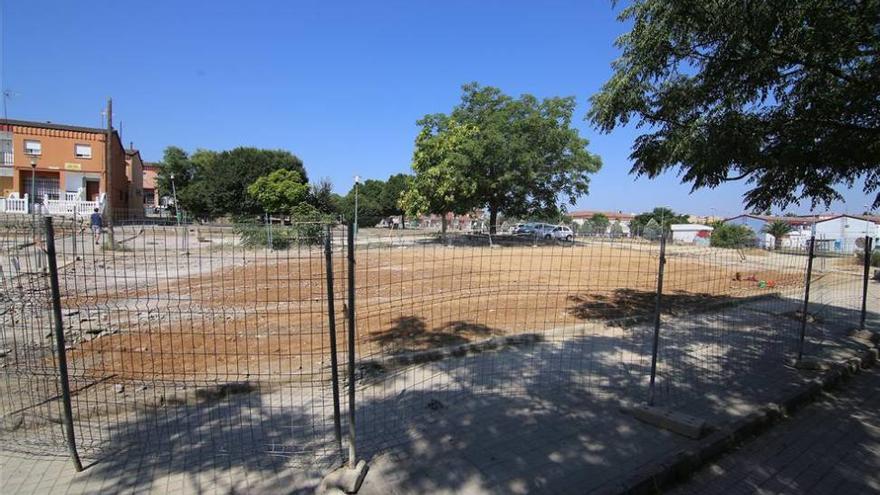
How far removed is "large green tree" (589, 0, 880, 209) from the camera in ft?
16.8

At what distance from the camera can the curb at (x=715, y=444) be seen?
3234mm

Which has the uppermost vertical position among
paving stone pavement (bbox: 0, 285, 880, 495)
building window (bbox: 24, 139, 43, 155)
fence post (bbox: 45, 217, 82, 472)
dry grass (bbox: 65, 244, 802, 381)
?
building window (bbox: 24, 139, 43, 155)

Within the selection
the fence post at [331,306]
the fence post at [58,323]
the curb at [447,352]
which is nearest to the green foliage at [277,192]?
the curb at [447,352]

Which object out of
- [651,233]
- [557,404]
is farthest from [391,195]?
[557,404]

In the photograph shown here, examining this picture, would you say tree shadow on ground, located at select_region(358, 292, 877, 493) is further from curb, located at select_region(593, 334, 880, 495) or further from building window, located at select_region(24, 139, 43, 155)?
building window, located at select_region(24, 139, 43, 155)

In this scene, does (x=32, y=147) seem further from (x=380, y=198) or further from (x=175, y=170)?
(x=380, y=198)

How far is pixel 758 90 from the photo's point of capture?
253 inches

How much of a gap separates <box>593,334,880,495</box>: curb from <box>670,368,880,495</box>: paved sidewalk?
0.22 ft

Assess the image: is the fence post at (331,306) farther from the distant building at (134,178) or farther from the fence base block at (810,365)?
the distant building at (134,178)

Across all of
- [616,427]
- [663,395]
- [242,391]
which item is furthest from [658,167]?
[242,391]

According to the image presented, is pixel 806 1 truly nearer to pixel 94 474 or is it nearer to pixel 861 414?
pixel 861 414

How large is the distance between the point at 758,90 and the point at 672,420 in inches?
196

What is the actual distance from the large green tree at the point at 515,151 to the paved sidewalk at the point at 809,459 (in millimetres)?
25128

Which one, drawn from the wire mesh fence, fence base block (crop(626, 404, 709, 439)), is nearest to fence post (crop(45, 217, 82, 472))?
the wire mesh fence
